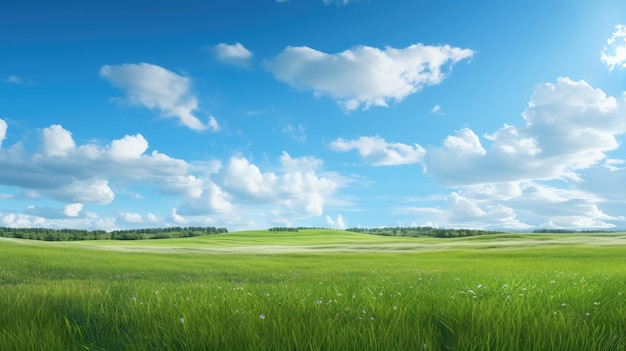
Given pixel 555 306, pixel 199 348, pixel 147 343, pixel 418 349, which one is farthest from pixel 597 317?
pixel 147 343

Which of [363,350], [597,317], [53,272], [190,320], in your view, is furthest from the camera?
[53,272]

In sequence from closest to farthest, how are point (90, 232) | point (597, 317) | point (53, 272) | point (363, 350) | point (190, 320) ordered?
point (363, 350), point (190, 320), point (597, 317), point (53, 272), point (90, 232)

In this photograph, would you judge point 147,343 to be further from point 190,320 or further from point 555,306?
point 555,306

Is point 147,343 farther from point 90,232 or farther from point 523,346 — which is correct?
point 90,232

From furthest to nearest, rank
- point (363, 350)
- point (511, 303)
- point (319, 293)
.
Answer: point (319, 293)
point (511, 303)
point (363, 350)

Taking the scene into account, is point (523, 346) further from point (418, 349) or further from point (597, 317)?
point (597, 317)

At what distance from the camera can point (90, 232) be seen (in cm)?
13600

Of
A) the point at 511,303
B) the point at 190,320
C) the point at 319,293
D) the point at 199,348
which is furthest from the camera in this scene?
the point at 319,293

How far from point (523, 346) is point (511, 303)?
2.20 meters

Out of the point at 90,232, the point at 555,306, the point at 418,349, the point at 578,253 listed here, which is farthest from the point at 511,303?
the point at 90,232

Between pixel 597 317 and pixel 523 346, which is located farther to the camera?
pixel 597 317

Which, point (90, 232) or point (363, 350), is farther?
point (90, 232)

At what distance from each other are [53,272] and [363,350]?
2413 cm

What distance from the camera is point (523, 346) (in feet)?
13.7
